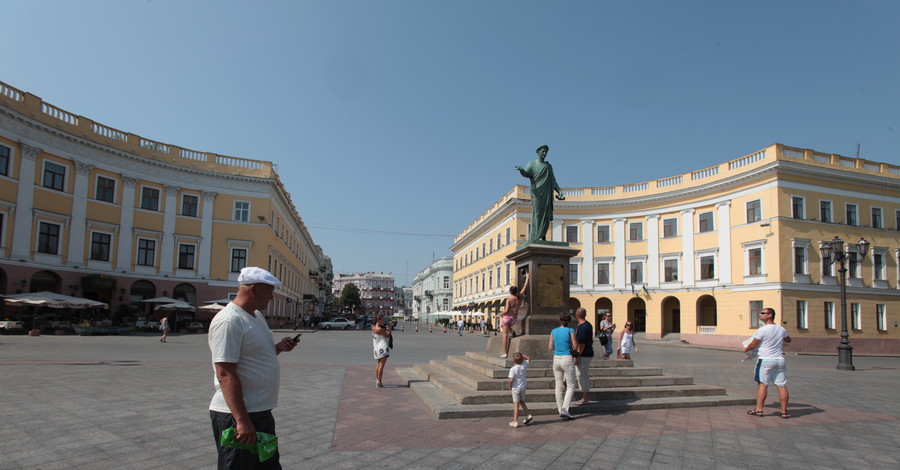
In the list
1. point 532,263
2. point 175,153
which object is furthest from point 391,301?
point 532,263

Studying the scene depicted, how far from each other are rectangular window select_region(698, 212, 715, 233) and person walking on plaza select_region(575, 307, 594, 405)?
3275 cm

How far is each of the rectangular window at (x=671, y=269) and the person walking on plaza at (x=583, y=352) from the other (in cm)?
3369

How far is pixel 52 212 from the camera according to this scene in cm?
2819

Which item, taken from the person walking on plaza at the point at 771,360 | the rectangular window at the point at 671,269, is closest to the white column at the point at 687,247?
the rectangular window at the point at 671,269

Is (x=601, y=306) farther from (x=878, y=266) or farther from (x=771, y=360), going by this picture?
(x=771, y=360)

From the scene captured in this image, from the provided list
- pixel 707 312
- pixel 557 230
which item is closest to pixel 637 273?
pixel 707 312

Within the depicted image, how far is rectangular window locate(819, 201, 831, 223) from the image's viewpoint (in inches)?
1270

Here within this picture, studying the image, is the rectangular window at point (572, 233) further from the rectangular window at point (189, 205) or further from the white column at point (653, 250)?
the rectangular window at point (189, 205)

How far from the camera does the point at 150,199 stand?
33.5 m

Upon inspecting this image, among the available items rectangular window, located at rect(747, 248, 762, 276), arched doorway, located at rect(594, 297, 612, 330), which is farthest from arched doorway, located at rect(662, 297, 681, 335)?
rectangular window, located at rect(747, 248, 762, 276)

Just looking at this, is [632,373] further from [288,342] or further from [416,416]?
[288,342]

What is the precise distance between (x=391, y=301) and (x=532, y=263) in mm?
166410

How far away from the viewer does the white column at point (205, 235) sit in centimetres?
3503

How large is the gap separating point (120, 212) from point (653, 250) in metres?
36.4
